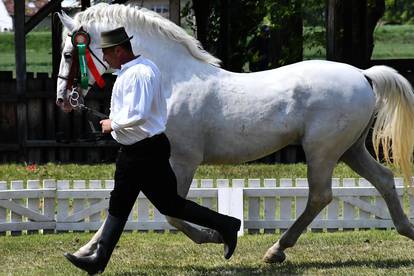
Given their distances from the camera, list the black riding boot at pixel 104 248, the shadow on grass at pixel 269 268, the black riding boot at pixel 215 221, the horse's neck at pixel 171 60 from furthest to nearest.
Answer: the horse's neck at pixel 171 60 < the shadow on grass at pixel 269 268 < the black riding boot at pixel 215 221 < the black riding boot at pixel 104 248

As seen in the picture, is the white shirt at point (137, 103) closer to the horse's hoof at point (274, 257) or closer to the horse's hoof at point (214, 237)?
the horse's hoof at point (214, 237)

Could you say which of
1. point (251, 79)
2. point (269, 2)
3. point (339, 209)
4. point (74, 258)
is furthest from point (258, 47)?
point (74, 258)

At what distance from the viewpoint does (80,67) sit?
7910mm

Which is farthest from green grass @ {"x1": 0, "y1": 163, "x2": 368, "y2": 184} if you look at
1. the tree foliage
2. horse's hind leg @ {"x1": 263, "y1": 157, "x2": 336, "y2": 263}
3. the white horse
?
the tree foliage

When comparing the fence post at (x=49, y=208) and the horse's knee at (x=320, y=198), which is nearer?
the horse's knee at (x=320, y=198)

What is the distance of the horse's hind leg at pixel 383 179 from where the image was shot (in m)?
8.23

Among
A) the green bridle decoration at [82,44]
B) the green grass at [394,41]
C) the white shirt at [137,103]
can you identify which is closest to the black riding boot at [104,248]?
the white shirt at [137,103]

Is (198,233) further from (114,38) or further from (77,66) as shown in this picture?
(114,38)

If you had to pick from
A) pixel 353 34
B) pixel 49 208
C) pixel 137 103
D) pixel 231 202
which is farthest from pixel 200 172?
pixel 137 103

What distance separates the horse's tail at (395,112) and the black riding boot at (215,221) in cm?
152

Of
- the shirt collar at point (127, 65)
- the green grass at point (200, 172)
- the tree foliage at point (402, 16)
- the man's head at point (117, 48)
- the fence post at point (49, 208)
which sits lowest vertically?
the tree foliage at point (402, 16)

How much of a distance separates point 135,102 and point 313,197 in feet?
6.61

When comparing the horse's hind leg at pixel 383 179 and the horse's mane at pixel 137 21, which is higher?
the horse's mane at pixel 137 21

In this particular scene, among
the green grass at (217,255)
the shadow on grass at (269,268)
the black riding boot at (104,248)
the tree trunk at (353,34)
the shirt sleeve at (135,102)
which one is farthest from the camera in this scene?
the tree trunk at (353,34)
